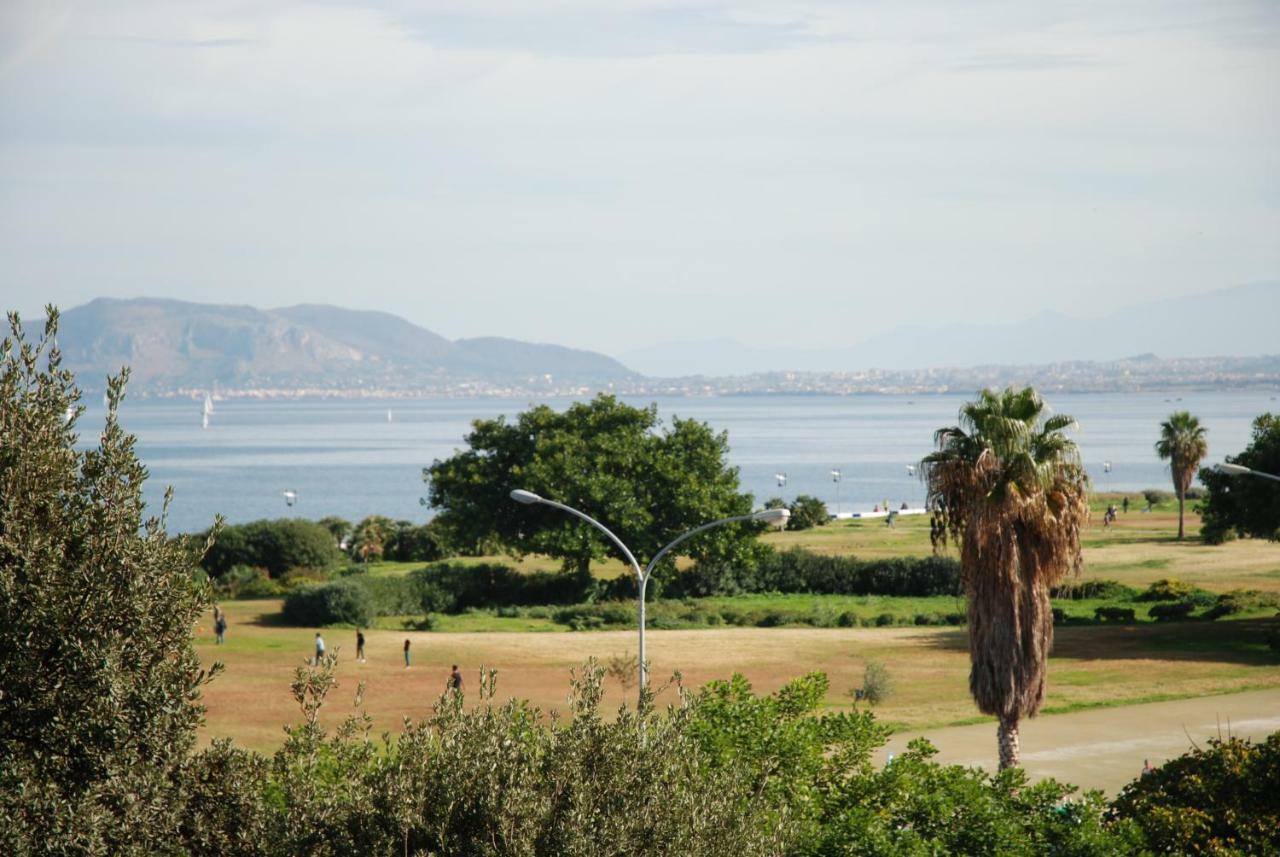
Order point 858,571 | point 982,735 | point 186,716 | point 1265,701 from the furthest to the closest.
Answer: point 858,571, point 1265,701, point 982,735, point 186,716

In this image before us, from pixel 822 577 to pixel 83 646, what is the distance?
66.5 metres

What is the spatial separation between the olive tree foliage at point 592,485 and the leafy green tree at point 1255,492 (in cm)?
2183

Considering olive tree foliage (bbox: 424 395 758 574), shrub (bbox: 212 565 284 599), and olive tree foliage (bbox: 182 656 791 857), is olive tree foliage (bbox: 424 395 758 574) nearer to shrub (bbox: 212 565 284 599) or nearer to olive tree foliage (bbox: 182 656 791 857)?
shrub (bbox: 212 565 284 599)

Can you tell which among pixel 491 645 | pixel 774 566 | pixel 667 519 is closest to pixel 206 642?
pixel 491 645

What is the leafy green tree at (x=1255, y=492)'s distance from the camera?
59750 mm

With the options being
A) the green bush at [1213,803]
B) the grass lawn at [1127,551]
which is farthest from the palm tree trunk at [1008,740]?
the grass lawn at [1127,551]

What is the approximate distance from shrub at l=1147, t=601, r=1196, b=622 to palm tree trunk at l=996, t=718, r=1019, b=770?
1455 inches

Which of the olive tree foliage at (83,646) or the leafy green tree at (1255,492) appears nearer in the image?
the olive tree foliage at (83,646)

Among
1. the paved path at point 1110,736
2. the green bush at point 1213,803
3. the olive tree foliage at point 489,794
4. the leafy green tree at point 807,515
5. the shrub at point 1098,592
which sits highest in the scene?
the olive tree foliage at point 489,794

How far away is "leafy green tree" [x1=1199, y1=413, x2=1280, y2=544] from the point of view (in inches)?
2352

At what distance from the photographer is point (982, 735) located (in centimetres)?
3919

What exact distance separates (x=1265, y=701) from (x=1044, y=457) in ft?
62.3

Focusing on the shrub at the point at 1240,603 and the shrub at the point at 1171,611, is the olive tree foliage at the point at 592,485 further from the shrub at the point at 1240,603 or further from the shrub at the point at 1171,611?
the shrub at the point at 1240,603

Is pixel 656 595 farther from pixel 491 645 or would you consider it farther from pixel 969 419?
pixel 969 419
